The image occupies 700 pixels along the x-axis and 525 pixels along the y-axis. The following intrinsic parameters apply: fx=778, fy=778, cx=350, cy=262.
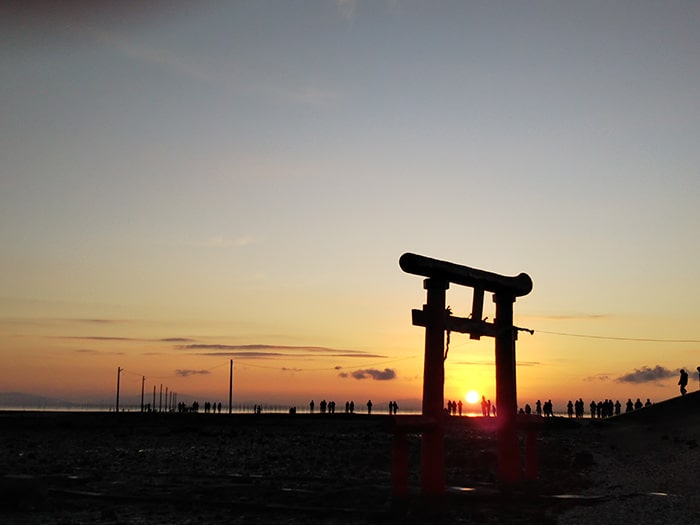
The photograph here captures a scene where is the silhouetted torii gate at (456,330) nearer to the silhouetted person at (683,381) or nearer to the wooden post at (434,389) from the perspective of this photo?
the wooden post at (434,389)

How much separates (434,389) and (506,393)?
10.1 ft

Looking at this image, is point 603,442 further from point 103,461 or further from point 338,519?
point 338,519

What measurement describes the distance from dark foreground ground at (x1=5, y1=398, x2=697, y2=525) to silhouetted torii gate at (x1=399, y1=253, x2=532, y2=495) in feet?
2.60

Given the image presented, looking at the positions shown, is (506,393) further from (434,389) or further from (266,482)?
(266,482)

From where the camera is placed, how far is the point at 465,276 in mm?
18172

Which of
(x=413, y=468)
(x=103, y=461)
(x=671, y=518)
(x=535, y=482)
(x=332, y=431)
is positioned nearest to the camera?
(x=671, y=518)

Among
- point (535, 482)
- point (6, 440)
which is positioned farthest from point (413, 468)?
point (6, 440)

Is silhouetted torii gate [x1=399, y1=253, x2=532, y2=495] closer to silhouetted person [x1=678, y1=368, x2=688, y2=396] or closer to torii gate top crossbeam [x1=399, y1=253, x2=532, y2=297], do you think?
torii gate top crossbeam [x1=399, y1=253, x2=532, y2=297]

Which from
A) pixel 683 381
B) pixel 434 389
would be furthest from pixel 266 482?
pixel 683 381

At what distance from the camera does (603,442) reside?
40156 mm

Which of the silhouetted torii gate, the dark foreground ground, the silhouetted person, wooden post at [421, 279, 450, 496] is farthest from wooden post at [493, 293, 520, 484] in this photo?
the silhouetted person

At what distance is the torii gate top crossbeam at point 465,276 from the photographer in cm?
1707

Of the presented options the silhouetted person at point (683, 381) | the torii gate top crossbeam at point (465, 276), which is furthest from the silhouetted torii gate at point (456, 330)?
the silhouetted person at point (683, 381)

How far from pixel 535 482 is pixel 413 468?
8.00 metres
